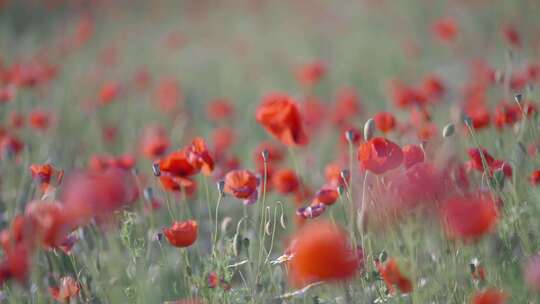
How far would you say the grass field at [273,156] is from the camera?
1.68 meters

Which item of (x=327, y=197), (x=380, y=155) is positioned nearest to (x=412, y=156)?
(x=380, y=155)

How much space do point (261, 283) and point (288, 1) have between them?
6392 mm

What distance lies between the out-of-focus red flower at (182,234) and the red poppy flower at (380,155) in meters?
0.44

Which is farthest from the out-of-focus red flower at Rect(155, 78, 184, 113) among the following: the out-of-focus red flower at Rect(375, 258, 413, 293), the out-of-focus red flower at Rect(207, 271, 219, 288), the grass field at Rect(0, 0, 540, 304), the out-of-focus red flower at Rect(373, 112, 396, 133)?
the out-of-focus red flower at Rect(375, 258, 413, 293)

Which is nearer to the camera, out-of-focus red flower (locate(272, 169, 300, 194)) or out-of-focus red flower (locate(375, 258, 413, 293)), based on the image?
out-of-focus red flower (locate(375, 258, 413, 293))

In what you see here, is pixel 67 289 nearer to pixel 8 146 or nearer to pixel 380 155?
pixel 380 155

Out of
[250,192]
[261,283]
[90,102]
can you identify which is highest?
[250,192]

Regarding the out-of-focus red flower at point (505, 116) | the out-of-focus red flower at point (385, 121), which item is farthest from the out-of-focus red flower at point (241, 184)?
the out-of-focus red flower at point (505, 116)

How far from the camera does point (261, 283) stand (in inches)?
75.5

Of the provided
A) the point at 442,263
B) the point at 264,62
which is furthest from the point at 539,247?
the point at 264,62

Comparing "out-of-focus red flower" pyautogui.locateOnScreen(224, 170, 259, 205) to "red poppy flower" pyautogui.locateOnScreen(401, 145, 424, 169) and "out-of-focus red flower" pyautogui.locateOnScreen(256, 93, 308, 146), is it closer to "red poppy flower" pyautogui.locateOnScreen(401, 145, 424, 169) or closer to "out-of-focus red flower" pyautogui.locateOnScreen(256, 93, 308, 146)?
"out-of-focus red flower" pyautogui.locateOnScreen(256, 93, 308, 146)

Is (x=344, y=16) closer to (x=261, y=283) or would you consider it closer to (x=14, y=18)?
(x=14, y=18)

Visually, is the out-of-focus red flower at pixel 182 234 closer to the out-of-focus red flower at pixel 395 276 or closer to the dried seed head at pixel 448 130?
the out-of-focus red flower at pixel 395 276

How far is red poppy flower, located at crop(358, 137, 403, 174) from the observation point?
5.51 feet
